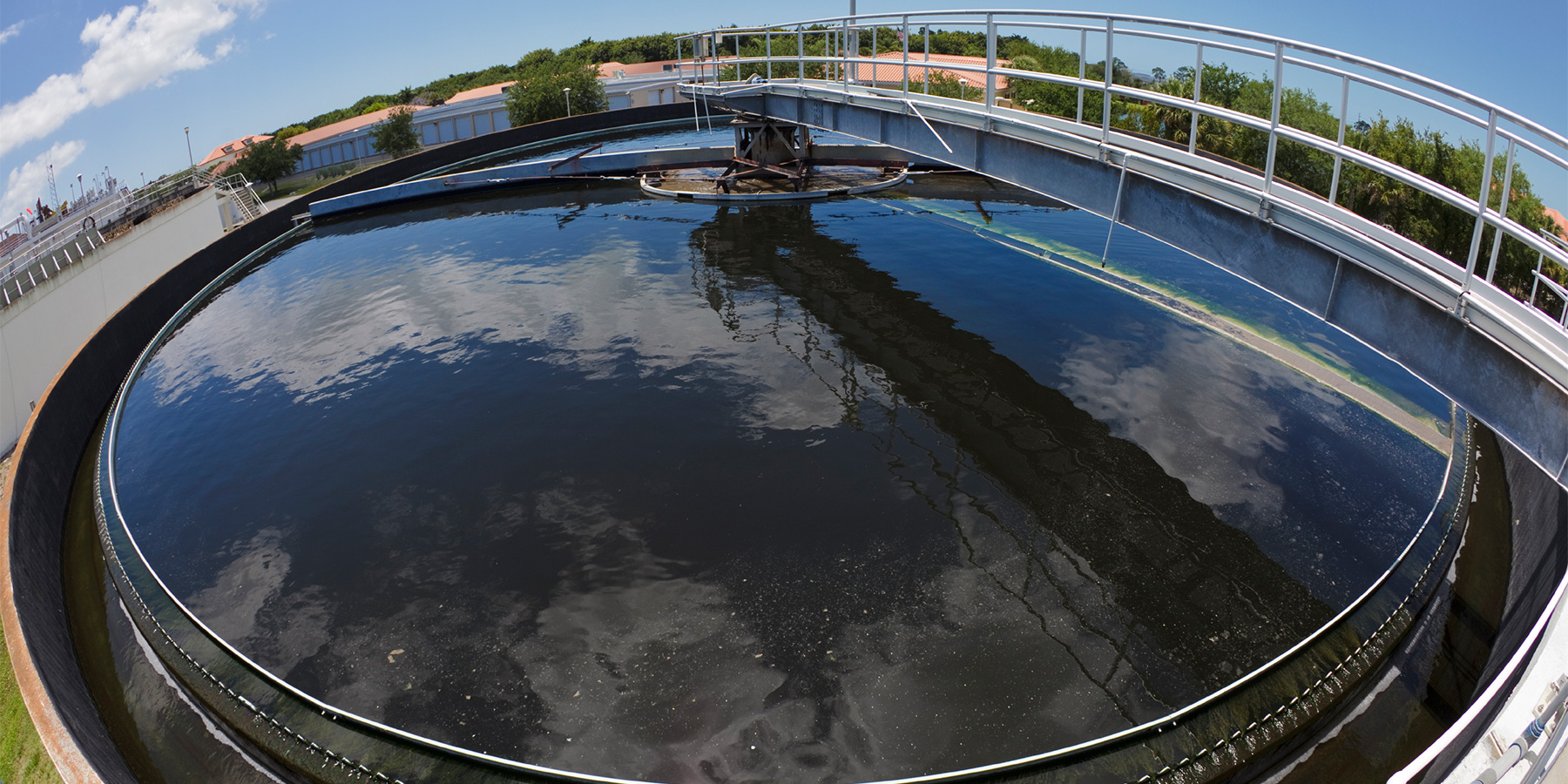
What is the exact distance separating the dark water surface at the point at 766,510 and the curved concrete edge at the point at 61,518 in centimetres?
76

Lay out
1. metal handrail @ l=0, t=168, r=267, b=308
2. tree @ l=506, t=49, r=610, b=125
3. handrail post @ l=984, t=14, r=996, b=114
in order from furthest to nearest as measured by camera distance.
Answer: tree @ l=506, t=49, r=610, b=125 → metal handrail @ l=0, t=168, r=267, b=308 → handrail post @ l=984, t=14, r=996, b=114

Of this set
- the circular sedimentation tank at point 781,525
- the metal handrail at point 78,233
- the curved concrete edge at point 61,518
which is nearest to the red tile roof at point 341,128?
the metal handrail at point 78,233

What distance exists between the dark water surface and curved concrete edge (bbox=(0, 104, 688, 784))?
2.51 ft

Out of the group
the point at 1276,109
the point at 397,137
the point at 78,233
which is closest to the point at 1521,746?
the point at 1276,109

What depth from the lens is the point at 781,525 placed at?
9117mm

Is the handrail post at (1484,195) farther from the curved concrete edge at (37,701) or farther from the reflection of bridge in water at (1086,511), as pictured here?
the curved concrete edge at (37,701)

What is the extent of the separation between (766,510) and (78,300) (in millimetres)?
22933

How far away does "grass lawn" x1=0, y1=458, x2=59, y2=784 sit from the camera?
7438 mm

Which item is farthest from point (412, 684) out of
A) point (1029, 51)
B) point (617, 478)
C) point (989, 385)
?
point (1029, 51)

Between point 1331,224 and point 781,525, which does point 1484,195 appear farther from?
point 781,525

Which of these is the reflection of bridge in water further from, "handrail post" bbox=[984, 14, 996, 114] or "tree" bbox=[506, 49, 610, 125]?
"tree" bbox=[506, 49, 610, 125]

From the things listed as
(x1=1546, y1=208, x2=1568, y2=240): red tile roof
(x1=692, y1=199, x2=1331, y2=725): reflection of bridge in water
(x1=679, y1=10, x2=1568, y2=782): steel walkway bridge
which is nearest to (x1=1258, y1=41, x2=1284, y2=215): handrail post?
(x1=679, y1=10, x2=1568, y2=782): steel walkway bridge

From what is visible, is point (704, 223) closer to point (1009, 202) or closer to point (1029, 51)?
point (1009, 202)

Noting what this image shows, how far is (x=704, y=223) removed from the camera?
21.7m
